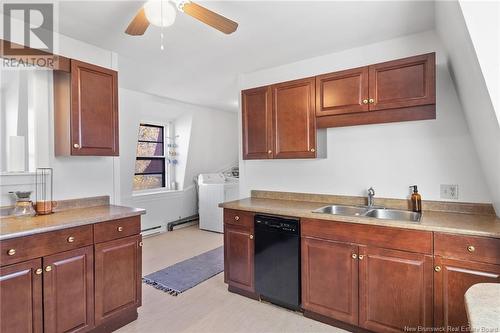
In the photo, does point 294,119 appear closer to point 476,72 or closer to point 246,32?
point 246,32

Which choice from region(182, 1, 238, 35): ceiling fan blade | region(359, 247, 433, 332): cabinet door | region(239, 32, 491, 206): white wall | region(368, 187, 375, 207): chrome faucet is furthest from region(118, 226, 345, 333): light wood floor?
region(182, 1, 238, 35): ceiling fan blade

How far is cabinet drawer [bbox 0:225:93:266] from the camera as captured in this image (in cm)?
156

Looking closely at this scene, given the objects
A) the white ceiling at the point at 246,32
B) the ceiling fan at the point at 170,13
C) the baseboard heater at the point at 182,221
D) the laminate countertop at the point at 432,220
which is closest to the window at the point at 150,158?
the baseboard heater at the point at 182,221

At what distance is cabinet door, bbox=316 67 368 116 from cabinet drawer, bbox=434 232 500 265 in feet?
3.71

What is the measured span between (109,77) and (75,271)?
63.1 inches

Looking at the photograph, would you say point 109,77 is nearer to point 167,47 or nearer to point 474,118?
point 167,47

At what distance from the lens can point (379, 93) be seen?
2.21 m

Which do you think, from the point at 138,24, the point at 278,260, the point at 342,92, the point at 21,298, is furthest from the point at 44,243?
the point at 342,92

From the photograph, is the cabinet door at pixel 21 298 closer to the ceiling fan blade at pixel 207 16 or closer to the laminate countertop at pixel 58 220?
the laminate countertop at pixel 58 220

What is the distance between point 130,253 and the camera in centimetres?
220

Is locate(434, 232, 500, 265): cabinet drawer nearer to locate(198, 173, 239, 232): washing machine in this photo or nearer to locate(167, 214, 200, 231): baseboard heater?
locate(198, 173, 239, 232): washing machine

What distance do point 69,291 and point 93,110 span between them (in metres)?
1.39

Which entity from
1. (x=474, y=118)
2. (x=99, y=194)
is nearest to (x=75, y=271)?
(x=99, y=194)

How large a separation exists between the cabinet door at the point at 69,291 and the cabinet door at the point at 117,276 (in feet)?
0.18
